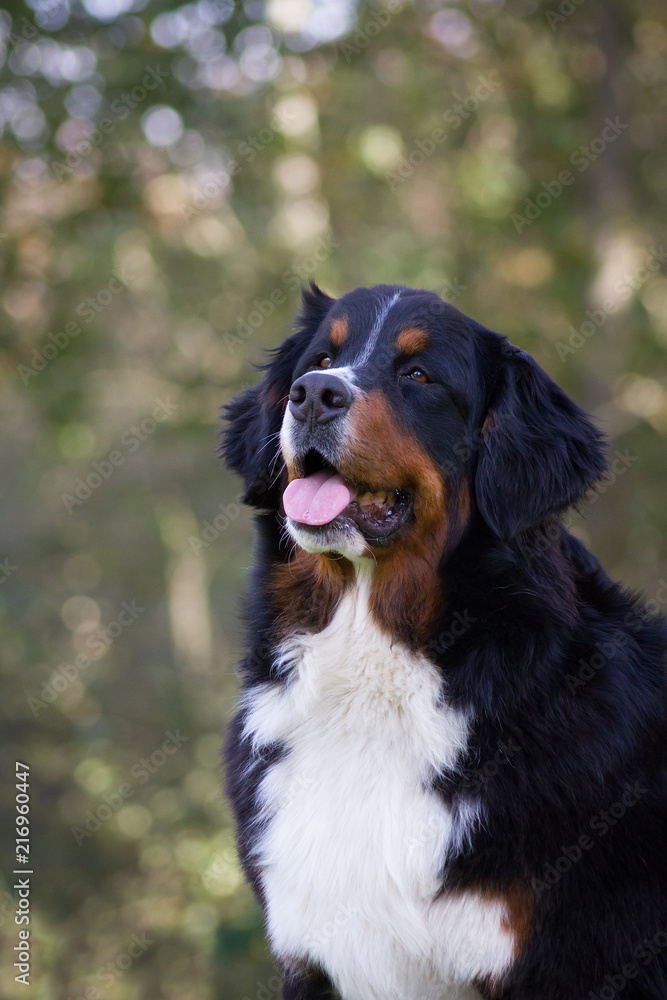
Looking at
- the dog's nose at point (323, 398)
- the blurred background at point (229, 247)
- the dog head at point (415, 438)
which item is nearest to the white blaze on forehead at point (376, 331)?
the dog head at point (415, 438)

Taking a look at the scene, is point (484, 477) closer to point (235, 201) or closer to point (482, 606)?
point (482, 606)

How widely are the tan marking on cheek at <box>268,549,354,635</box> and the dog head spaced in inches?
6.4

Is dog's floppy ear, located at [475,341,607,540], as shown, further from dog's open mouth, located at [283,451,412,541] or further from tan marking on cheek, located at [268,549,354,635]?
tan marking on cheek, located at [268,549,354,635]

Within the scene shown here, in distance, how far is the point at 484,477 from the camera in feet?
11.0

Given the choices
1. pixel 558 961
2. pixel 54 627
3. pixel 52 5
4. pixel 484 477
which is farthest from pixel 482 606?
pixel 54 627

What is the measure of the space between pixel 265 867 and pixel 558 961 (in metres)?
1.02

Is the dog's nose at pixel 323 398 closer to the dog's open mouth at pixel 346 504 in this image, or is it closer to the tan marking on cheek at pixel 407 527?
the tan marking on cheek at pixel 407 527

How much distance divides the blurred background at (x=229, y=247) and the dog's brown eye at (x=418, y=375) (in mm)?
5634

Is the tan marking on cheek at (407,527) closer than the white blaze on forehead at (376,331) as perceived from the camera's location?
Yes

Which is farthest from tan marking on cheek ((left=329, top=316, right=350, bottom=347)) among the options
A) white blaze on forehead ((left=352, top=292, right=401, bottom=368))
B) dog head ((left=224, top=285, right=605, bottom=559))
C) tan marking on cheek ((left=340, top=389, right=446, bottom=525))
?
tan marking on cheek ((left=340, top=389, right=446, bottom=525))

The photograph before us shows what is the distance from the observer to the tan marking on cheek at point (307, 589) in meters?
3.46

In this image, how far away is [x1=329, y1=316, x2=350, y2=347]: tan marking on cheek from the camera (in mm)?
3658

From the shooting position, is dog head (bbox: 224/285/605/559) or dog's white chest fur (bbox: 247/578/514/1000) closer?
dog's white chest fur (bbox: 247/578/514/1000)

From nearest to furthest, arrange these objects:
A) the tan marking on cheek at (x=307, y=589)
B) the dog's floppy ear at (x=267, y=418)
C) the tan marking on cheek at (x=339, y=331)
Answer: the tan marking on cheek at (x=307, y=589)
the tan marking on cheek at (x=339, y=331)
the dog's floppy ear at (x=267, y=418)
